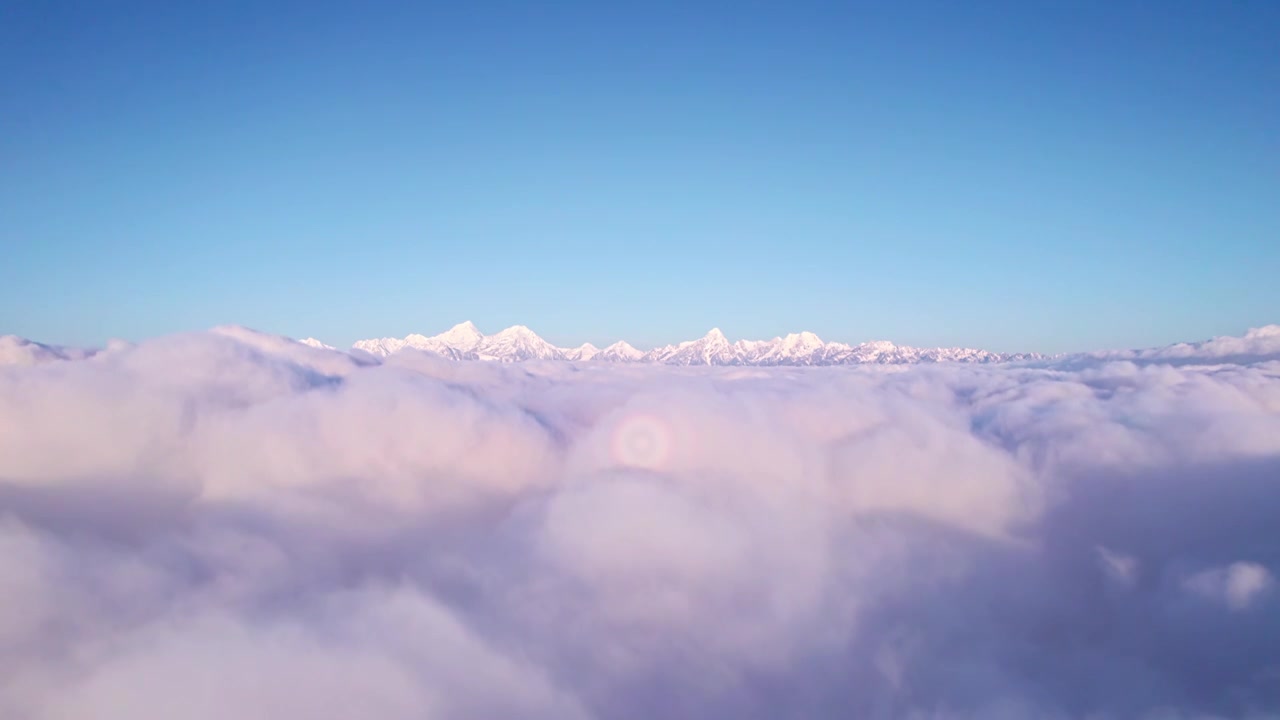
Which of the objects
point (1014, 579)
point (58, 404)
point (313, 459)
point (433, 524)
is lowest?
point (1014, 579)

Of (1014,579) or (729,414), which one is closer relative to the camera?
(1014,579)

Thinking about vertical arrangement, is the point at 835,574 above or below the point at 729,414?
below

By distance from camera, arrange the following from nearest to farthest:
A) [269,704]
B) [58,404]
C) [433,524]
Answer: [269,704]
[58,404]
[433,524]

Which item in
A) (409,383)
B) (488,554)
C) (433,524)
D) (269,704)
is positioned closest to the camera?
(269,704)

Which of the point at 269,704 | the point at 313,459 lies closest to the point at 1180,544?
the point at 269,704

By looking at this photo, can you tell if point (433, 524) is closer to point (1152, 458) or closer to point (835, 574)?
point (835, 574)

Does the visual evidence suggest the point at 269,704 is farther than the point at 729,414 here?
No

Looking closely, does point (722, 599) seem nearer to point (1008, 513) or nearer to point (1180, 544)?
point (1008, 513)

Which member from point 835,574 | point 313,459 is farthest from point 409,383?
point 835,574

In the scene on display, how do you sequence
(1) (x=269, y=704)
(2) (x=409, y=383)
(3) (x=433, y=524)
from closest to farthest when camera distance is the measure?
1. (1) (x=269, y=704)
2. (3) (x=433, y=524)
3. (2) (x=409, y=383)
